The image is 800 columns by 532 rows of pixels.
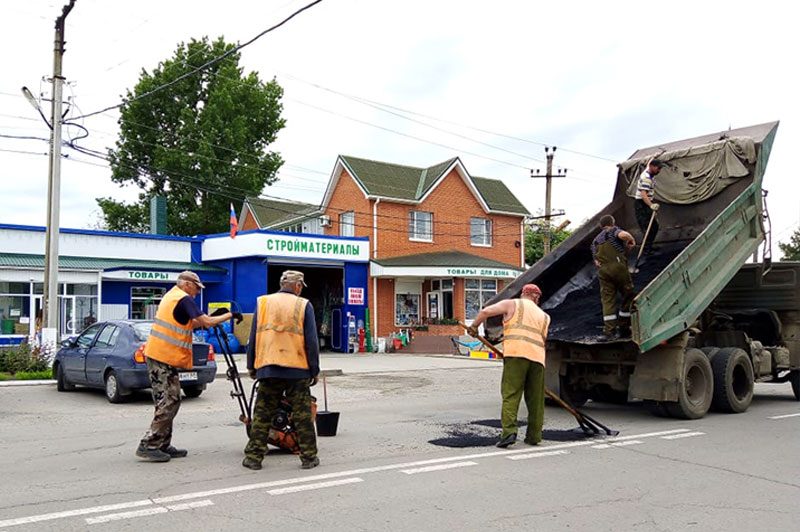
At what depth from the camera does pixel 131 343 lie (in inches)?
493

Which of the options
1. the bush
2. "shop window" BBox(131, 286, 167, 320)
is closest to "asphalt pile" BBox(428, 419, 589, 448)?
the bush

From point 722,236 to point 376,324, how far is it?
21790mm

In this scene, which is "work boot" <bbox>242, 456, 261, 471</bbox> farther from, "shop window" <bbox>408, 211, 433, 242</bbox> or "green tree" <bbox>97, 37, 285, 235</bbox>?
"green tree" <bbox>97, 37, 285, 235</bbox>

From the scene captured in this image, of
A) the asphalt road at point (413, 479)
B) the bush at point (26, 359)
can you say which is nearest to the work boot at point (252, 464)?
the asphalt road at point (413, 479)

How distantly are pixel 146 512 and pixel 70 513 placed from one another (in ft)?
1.78

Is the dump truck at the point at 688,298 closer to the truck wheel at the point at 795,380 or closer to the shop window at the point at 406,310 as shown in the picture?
the truck wheel at the point at 795,380

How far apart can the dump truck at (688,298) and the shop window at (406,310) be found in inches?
797

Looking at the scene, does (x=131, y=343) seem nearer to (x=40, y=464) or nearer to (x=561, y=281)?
(x=40, y=464)

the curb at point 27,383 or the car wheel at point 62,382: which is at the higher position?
the car wheel at point 62,382

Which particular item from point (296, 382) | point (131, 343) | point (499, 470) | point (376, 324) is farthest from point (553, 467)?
point (376, 324)

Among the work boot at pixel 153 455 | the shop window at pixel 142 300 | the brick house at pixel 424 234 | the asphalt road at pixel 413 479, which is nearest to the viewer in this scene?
the asphalt road at pixel 413 479

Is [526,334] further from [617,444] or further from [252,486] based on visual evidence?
[252,486]

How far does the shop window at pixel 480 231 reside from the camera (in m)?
35.6

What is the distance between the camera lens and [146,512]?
5.35 m
